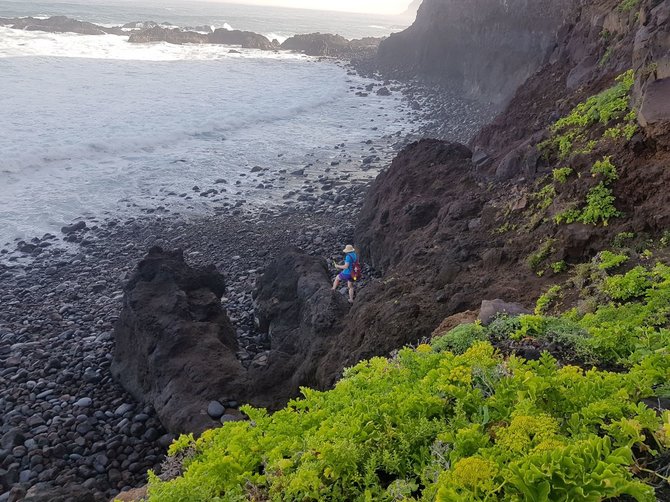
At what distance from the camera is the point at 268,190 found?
19797 millimetres

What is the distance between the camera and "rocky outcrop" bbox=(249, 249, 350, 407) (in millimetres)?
7922

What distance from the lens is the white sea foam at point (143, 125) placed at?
19.1 meters

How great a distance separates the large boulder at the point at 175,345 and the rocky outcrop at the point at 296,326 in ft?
1.83

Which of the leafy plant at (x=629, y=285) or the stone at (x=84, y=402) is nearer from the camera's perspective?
the leafy plant at (x=629, y=285)

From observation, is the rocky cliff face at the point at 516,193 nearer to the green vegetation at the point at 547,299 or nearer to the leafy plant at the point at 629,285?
the green vegetation at the point at 547,299

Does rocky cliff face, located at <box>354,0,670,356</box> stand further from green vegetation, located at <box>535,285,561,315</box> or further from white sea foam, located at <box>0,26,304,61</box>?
white sea foam, located at <box>0,26,304,61</box>

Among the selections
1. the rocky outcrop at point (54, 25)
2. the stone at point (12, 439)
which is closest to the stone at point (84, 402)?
the stone at point (12, 439)

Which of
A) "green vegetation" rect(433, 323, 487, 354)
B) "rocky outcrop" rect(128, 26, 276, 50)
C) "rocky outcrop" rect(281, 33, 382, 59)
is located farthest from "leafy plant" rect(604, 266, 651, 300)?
"rocky outcrop" rect(128, 26, 276, 50)

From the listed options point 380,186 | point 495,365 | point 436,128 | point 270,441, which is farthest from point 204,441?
point 436,128

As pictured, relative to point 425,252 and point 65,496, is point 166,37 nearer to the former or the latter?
point 425,252

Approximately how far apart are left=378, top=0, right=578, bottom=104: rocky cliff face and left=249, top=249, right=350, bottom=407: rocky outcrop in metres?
18.4

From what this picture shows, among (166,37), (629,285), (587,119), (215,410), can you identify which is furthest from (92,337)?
(166,37)

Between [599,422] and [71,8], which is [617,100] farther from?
[71,8]

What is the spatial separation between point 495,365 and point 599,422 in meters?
0.84
